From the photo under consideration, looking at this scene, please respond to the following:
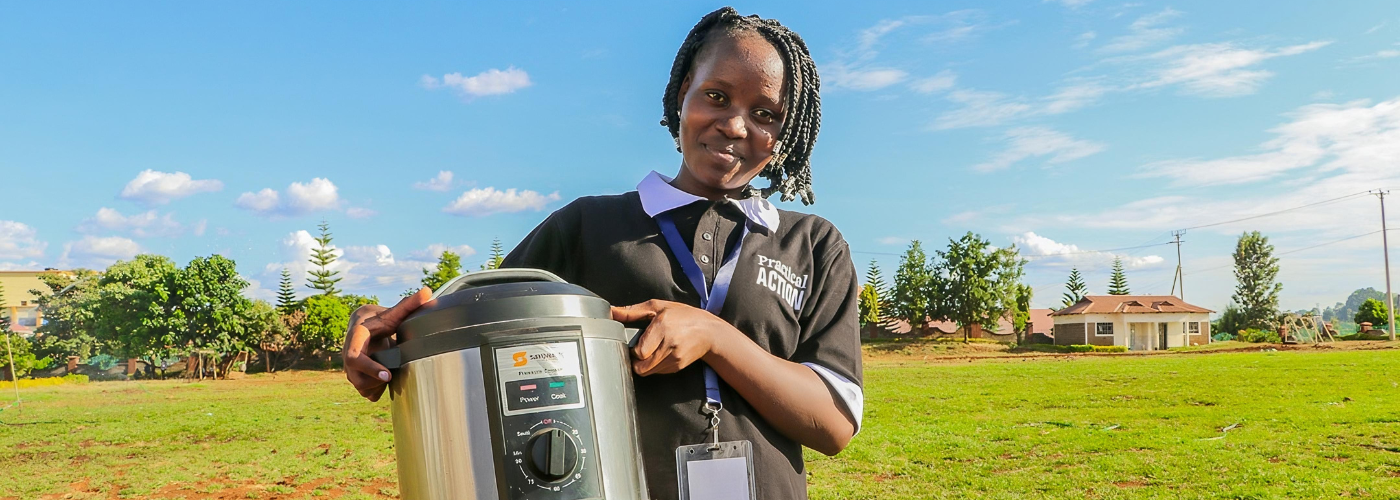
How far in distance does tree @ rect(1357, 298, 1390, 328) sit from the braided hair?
4838cm

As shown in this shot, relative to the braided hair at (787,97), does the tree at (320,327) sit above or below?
below

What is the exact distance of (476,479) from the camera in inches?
45.4

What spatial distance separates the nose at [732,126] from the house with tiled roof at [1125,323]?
44337mm

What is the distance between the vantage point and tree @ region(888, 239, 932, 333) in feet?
135

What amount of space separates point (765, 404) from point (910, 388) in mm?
16626

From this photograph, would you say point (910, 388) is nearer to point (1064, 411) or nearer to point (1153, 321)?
point (1064, 411)

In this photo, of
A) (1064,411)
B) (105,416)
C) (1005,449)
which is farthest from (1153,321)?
(105,416)

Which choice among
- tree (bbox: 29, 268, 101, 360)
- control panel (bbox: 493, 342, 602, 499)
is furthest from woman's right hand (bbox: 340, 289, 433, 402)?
tree (bbox: 29, 268, 101, 360)

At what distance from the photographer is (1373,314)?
4141cm

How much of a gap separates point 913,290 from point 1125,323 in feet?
33.6

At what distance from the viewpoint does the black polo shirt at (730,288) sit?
146 centimetres

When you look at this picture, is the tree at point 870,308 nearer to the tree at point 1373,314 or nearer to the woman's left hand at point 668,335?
the tree at point 1373,314

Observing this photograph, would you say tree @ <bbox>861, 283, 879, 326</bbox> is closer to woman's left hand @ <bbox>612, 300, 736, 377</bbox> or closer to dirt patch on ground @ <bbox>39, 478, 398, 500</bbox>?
dirt patch on ground @ <bbox>39, 478, 398, 500</bbox>

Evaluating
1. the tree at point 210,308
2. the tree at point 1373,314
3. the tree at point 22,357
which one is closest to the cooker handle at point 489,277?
the tree at point 210,308
